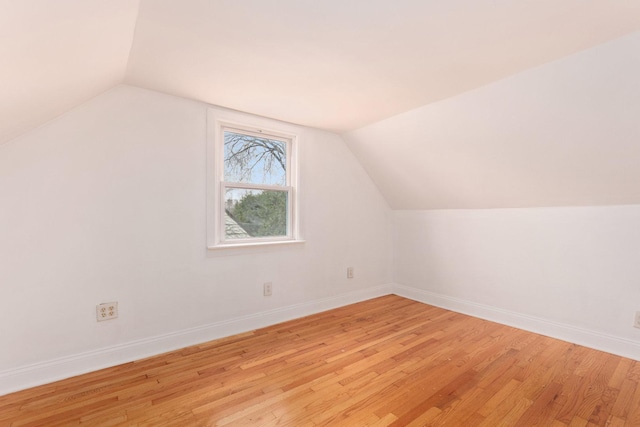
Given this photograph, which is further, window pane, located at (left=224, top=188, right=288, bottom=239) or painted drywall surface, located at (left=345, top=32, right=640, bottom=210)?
window pane, located at (left=224, top=188, right=288, bottom=239)

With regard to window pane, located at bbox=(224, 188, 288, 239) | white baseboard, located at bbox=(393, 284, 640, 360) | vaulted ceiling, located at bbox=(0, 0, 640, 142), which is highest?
vaulted ceiling, located at bbox=(0, 0, 640, 142)

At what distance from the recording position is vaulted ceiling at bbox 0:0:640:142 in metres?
1.25

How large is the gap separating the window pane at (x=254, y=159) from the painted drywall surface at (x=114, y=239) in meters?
0.29

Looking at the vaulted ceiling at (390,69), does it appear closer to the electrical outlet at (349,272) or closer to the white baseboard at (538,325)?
the white baseboard at (538,325)

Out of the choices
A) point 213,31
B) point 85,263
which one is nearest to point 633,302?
point 213,31

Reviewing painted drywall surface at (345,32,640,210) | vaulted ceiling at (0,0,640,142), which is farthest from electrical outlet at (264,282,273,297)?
painted drywall surface at (345,32,640,210)

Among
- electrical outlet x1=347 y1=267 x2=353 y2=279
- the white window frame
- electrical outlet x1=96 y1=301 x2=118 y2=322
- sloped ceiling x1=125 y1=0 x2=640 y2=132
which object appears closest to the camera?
sloped ceiling x1=125 y1=0 x2=640 y2=132

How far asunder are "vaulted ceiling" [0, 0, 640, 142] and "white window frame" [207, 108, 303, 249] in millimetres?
432

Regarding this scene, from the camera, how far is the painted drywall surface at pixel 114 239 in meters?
1.86

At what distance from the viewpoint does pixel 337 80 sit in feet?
6.88

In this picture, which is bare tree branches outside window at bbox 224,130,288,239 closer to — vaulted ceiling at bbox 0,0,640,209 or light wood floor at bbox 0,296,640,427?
vaulted ceiling at bbox 0,0,640,209

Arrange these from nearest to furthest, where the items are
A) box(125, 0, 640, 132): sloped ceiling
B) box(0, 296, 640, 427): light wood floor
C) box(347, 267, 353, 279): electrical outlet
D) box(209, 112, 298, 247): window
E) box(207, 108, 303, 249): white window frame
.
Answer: box(125, 0, 640, 132): sloped ceiling, box(0, 296, 640, 427): light wood floor, box(207, 108, 303, 249): white window frame, box(209, 112, 298, 247): window, box(347, 267, 353, 279): electrical outlet

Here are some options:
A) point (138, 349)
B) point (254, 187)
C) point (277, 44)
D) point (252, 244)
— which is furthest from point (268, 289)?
point (277, 44)

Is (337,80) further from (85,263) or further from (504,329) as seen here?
(504,329)
